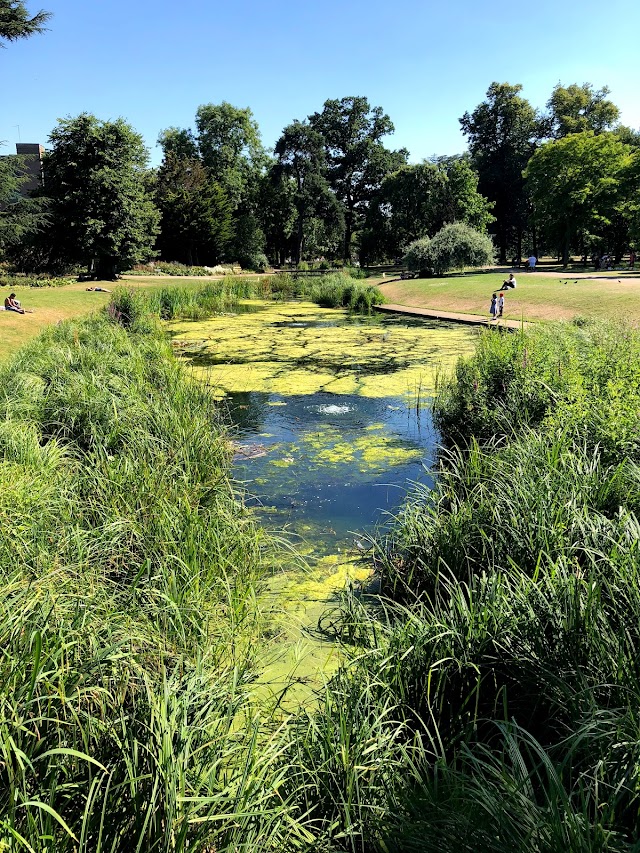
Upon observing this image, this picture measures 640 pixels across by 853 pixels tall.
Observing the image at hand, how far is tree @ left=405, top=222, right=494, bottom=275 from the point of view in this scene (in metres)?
30.4

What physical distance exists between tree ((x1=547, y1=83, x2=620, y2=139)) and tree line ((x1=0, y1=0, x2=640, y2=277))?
13 cm

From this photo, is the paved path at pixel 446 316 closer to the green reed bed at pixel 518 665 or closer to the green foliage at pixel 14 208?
the green reed bed at pixel 518 665

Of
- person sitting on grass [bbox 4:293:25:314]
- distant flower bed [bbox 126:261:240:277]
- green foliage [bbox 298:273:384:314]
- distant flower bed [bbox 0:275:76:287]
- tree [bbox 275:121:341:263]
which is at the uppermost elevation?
tree [bbox 275:121:341:263]

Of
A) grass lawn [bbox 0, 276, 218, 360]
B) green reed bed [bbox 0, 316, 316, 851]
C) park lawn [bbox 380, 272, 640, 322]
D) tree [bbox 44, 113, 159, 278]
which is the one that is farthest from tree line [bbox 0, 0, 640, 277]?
green reed bed [bbox 0, 316, 316, 851]

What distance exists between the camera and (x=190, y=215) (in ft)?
124

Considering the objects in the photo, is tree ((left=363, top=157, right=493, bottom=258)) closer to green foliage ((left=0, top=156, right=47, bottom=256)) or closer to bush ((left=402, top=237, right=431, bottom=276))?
bush ((left=402, top=237, right=431, bottom=276))

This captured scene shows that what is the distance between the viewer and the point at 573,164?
30.9 meters

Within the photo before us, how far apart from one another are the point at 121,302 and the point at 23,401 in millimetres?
9685

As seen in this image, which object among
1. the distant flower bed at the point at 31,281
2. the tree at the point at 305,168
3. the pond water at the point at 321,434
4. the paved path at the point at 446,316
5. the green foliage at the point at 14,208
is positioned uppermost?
the tree at the point at 305,168

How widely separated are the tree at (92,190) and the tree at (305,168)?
856 inches

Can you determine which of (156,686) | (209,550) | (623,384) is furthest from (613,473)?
(156,686)

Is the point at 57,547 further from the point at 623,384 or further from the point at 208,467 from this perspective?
the point at 623,384

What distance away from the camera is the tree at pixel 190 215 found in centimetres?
3756

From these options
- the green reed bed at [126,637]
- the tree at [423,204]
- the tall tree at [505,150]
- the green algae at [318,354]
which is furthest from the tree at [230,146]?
the green reed bed at [126,637]
